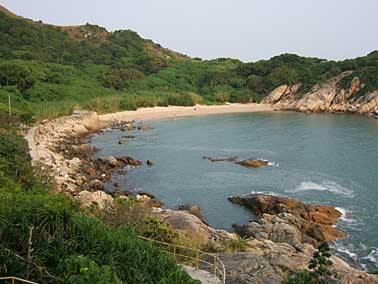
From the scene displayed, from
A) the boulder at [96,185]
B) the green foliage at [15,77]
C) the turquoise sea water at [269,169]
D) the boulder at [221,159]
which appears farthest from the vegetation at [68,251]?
the green foliage at [15,77]

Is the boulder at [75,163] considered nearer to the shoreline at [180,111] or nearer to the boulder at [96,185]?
the boulder at [96,185]

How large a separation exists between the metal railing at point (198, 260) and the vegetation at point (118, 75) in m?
48.0

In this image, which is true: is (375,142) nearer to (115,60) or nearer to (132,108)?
(132,108)

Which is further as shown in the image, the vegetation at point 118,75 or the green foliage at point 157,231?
the vegetation at point 118,75

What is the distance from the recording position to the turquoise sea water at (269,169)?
25.8 m

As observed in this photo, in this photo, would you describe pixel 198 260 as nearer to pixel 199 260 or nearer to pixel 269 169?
pixel 199 260

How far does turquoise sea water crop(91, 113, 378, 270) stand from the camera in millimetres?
25812

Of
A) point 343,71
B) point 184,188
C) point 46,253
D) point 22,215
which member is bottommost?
point 184,188

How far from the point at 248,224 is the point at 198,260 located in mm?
10188

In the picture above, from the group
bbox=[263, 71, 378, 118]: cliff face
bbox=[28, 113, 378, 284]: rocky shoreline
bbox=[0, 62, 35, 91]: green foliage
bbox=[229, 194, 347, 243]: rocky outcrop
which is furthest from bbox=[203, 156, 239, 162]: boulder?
bbox=[0, 62, 35, 91]: green foliage

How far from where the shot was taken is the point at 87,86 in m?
82.3

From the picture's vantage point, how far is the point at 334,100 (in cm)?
8194

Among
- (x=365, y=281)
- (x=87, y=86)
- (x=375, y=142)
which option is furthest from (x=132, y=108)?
(x=365, y=281)

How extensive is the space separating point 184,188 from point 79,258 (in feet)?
77.0
